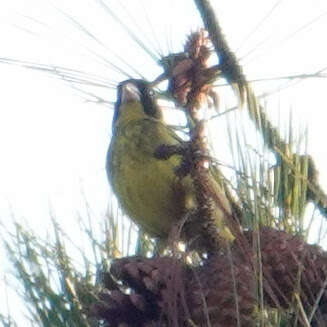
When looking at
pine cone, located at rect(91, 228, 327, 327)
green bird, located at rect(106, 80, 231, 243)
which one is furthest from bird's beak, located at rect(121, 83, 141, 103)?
pine cone, located at rect(91, 228, 327, 327)

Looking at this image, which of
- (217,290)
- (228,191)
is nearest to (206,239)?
(228,191)

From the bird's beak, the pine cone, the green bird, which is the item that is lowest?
the pine cone

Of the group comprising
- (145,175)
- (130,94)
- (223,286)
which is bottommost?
(223,286)

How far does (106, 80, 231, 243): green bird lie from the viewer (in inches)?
93.5

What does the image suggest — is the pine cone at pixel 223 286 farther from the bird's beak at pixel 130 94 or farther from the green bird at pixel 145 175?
the bird's beak at pixel 130 94

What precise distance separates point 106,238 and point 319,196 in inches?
22.2

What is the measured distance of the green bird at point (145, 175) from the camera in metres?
2.38

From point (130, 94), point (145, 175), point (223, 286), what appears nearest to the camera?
point (223, 286)

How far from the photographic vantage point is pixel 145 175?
2529 mm

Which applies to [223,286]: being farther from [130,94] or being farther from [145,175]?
[130,94]

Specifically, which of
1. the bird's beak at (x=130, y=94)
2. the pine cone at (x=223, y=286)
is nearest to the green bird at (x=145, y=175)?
the bird's beak at (x=130, y=94)

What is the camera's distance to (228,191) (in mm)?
1753

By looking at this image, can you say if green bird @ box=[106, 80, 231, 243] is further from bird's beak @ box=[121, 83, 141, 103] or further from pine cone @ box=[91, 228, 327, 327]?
pine cone @ box=[91, 228, 327, 327]

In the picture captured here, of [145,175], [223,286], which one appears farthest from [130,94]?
[223,286]
